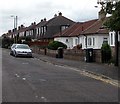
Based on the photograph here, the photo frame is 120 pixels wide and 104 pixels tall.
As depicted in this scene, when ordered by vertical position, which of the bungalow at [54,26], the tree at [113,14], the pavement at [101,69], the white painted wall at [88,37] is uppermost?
the bungalow at [54,26]

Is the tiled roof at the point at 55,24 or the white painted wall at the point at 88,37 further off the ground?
the tiled roof at the point at 55,24

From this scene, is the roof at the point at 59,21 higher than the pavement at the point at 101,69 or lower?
higher

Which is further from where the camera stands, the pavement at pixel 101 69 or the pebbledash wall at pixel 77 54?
the pebbledash wall at pixel 77 54

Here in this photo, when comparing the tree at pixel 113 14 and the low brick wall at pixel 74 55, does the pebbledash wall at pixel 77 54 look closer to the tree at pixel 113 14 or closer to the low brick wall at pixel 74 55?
the low brick wall at pixel 74 55

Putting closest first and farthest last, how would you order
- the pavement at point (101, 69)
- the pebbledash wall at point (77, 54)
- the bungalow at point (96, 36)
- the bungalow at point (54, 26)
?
the pavement at point (101, 69) < the pebbledash wall at point (77, 54) < the bungalow at point (96, 36) < the bungalow at point (54, 26)

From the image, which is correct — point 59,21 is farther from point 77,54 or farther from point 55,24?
point 77,54

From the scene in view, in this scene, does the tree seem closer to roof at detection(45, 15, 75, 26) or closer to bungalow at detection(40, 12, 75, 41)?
bungalow at detection(40, 12, 75, 41)

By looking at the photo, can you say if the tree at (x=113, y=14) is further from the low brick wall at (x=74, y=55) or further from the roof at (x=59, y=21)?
the roof at (x=59, y=21)

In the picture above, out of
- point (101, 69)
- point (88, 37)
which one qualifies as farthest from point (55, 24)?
point (101, 69)

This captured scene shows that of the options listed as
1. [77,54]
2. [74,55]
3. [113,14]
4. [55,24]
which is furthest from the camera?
[55,24]

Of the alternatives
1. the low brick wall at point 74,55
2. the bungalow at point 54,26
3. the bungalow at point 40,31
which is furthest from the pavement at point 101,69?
the bungalow at point 40,31

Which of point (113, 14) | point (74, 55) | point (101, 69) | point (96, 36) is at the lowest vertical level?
point (101, 69)

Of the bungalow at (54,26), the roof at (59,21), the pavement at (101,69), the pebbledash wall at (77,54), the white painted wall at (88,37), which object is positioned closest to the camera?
the pavement at (101,69)

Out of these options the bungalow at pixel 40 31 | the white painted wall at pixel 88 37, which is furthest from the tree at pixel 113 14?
the bungalow at pixel 40 31
